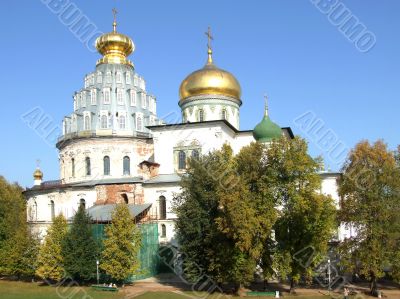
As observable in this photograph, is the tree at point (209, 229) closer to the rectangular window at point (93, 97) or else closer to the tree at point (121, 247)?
the tree at point (121, 247)

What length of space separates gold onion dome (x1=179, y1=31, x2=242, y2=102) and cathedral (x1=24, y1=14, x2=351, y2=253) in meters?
0.08

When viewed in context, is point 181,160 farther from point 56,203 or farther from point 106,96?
point 56,203

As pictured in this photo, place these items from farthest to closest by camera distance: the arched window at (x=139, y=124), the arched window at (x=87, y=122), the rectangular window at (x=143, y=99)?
1. the rectangular window at (x=143, y=99)
2. the arched window at (x=139, y=124)
3. the arched window at (x=87, y=122)

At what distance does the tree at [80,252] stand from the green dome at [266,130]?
13731 mm

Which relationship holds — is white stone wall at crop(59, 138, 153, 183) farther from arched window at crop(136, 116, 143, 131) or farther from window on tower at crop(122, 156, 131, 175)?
arched window at crop(136, 116, 143, 131)

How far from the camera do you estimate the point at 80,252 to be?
88.5ft

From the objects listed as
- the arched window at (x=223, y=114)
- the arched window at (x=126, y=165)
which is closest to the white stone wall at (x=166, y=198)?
the arched window at (x=126, y=165)

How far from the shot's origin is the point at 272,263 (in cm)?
2291

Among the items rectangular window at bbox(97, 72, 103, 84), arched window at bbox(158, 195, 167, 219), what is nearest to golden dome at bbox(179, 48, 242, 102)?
rectangular window at bbox(97, 72, 103, 84)

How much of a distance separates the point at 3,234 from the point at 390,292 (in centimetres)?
2414

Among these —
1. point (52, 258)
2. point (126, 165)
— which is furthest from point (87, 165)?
point (52, 258)

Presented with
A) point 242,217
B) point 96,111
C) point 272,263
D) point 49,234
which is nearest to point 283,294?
point 272,263

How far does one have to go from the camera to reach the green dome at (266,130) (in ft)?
109

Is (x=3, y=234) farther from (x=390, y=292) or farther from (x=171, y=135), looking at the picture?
(x=390, y=292)
